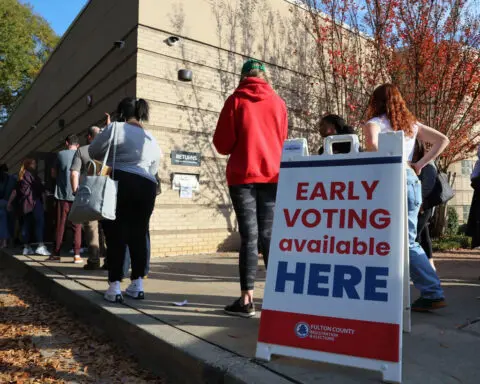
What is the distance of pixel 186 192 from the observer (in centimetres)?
787

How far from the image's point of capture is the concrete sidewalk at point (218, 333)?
7.25 feet

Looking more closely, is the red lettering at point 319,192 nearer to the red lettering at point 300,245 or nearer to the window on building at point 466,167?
the red lettering at point 300,245

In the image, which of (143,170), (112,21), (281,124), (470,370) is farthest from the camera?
(112,21)

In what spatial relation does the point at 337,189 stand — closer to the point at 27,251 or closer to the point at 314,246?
the point at 314,246

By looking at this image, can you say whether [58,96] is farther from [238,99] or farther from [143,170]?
[238,99]

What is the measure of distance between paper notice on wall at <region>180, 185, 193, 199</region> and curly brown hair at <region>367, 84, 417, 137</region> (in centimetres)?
490

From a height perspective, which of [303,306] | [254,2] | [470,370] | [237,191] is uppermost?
[254,2]

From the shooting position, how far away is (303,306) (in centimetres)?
236

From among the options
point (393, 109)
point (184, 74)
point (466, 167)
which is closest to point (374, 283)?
point (393, 109)

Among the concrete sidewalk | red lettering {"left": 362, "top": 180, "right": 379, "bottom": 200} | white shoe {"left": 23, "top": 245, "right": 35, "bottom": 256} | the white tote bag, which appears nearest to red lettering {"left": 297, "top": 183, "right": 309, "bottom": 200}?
red lettering {"left": 362, "top": 180, "right": 379, "bottom": 200}

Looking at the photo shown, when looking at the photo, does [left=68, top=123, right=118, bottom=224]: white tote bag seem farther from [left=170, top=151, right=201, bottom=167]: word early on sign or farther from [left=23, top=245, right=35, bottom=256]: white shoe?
[left=23, top=245, right=35, bottom=256]: white shoe

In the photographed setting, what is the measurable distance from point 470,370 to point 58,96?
485 inches

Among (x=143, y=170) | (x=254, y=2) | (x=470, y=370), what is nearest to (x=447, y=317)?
(x=470, y=370)

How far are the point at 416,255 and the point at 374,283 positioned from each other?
49.5 inches
